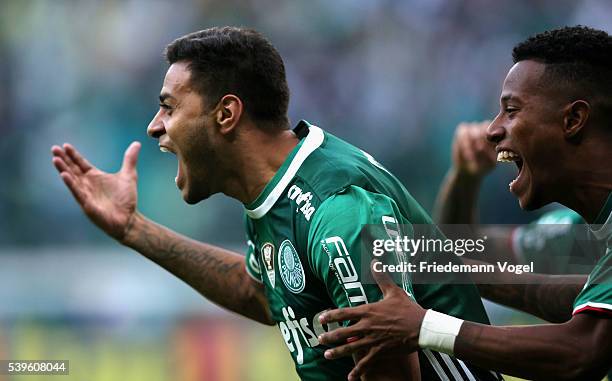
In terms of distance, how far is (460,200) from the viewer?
228 inches

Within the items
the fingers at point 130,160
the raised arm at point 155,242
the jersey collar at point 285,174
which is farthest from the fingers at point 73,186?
the jersey collar at point 285,174

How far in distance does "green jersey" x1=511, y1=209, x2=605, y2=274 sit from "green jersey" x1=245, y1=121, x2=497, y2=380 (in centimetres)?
71

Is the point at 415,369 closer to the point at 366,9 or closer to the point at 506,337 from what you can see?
the point at 506,337

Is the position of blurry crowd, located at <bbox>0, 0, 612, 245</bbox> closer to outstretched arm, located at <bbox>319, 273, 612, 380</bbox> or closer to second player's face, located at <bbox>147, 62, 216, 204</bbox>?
second player's face, located at <bbox>147, 62, 216, 204</bbox>

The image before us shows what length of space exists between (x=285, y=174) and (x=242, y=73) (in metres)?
0.48

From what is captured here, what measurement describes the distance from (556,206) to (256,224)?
6.23 m

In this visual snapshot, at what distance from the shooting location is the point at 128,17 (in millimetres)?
11453

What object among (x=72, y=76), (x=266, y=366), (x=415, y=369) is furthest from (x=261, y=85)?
(x=72, y=76)

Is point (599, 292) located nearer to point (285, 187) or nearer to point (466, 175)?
point (285, 187)

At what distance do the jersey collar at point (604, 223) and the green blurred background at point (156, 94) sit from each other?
5.90 meters

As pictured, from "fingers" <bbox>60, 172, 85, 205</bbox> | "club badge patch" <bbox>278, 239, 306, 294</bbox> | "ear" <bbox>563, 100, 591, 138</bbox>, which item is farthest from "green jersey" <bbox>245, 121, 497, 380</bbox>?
"fingers" <bbox>60, 172, 85, 205</bbox>

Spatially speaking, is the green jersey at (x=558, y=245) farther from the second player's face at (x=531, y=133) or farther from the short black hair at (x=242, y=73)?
the short black hair at (x=242, y=73)

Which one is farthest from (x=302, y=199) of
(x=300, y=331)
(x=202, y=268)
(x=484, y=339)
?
(x=202, y=268)

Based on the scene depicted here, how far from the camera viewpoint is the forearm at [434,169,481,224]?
5734 mm
